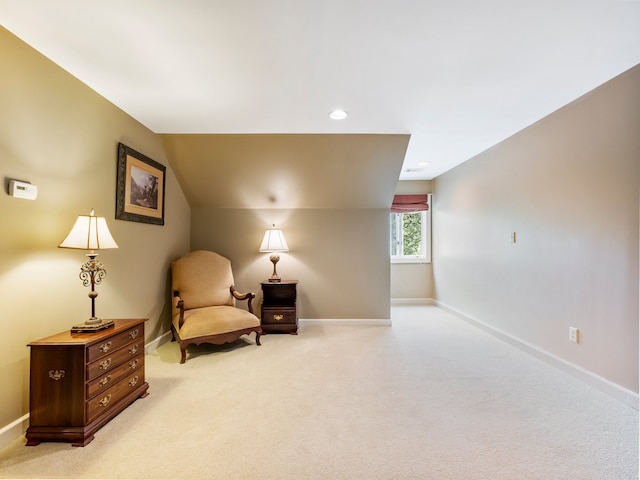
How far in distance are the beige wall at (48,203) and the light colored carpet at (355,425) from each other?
640 millimetres

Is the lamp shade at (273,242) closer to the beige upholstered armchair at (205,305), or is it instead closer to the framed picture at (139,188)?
the beige upholstered armchair at (205,305)

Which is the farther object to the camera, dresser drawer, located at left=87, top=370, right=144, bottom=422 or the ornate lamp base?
the ornate lamp base

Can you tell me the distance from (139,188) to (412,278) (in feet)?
15.3


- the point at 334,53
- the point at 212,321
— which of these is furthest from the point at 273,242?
the point at 334,53

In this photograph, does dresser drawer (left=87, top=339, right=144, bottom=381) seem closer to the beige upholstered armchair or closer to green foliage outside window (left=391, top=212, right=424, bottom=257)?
the beige upholstered armchair

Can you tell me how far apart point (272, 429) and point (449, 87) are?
2.71 metres

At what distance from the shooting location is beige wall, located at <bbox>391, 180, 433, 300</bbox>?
5754 millimetres

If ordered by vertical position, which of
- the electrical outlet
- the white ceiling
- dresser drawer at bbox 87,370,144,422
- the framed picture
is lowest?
dresser drawer at bbox 87,370,144,422

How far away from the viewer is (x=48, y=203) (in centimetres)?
202

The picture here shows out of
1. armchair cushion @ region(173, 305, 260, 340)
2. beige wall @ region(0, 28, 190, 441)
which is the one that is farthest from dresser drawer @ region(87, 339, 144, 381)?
armchair cushion @ region(173, 305, 260, 340)

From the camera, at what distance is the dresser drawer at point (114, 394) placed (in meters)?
1.81

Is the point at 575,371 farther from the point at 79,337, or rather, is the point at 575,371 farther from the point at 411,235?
the point at 79,337

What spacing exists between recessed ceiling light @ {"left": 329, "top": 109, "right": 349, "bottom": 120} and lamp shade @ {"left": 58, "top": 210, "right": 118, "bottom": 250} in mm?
2045

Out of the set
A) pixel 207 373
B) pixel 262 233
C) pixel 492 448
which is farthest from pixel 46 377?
pixel 262 233
